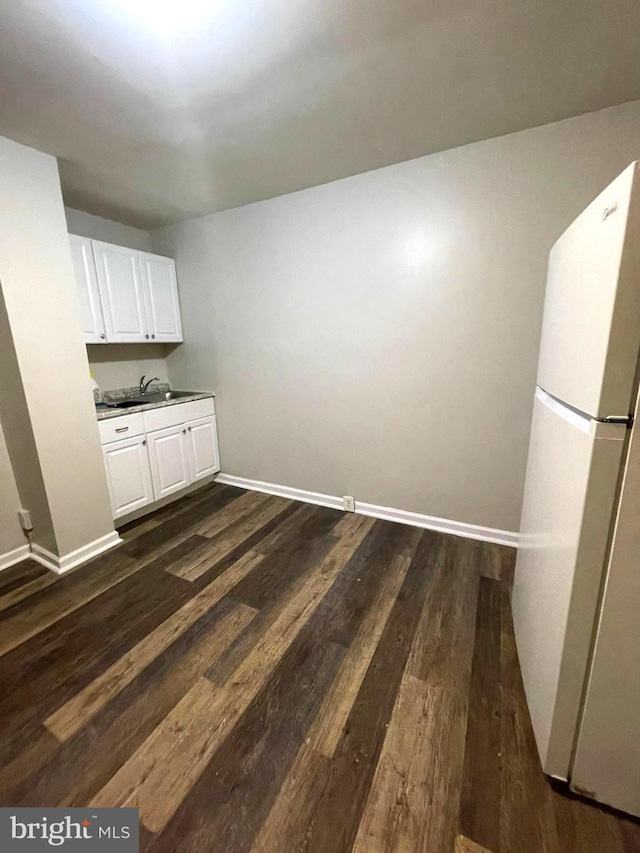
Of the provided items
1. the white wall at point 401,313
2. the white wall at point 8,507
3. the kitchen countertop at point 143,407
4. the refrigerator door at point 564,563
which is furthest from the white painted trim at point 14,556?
the refrigerator door at point 564,563

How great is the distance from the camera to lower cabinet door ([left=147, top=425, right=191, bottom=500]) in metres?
2.88

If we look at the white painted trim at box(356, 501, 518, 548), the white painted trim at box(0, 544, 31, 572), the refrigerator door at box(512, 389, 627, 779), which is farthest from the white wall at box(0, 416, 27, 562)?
the refrigerator door at box(512, 389, 627, 779)

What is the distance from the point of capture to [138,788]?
109cm

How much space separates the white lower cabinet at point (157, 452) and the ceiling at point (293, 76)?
5.53 feet

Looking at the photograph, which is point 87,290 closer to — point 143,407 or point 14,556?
point 143,407

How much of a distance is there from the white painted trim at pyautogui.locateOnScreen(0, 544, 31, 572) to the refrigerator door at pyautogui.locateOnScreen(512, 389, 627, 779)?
296cm

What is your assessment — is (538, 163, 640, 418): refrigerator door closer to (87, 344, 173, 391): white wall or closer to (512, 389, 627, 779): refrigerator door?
(512, 389, 627, 779): refrigerator door

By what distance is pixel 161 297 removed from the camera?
3182 millimetres

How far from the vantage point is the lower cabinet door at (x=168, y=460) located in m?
2.88

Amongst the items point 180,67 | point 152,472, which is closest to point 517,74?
point 180,67

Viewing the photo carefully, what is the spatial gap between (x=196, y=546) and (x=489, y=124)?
304cm

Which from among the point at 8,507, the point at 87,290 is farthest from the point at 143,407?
the point at 8,507

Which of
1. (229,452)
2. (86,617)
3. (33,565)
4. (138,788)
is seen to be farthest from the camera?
(229,452)

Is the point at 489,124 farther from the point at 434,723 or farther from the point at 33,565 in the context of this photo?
the point at 33,565
